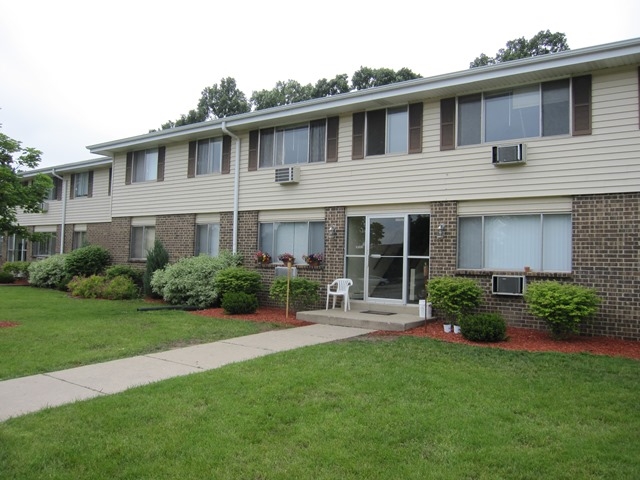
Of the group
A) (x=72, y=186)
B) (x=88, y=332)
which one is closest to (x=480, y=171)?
(x=88, y=332)

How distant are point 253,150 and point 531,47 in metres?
21.2

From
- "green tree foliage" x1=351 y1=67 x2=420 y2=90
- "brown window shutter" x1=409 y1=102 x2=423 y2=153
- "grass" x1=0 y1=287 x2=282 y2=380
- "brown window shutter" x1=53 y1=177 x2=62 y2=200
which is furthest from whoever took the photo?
"green tree foliage" x1=351 y1=67 x2=420 y2=90

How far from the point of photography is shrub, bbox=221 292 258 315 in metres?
11.6

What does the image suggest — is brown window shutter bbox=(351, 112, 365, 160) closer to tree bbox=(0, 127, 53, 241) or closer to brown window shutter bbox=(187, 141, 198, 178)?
brown window shutter bbox=(187, 141, 198, 178)

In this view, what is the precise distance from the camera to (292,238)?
13.1 metres

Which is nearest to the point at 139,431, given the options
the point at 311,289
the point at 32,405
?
the point at 32,405

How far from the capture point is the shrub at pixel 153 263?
49.4ft

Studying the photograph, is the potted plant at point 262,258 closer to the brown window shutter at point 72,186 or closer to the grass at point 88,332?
the grass at point 88,332

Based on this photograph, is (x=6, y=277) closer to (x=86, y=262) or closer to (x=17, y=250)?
(x=17, y=250)

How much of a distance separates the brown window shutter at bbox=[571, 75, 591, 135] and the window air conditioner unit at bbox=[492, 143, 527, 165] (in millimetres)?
922

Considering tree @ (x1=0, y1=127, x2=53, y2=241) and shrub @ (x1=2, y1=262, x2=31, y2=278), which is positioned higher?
tree @ (x1=0, y1=127, x2=53, y2=241)

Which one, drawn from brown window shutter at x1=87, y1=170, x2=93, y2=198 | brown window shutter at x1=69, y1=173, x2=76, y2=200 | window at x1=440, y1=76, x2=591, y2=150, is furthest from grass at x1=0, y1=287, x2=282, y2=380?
brown window shutter at x1=69, y1=173, x2=76, y2=200

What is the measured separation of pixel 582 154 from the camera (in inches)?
356

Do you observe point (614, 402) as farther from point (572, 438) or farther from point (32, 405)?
point (32, 405)
